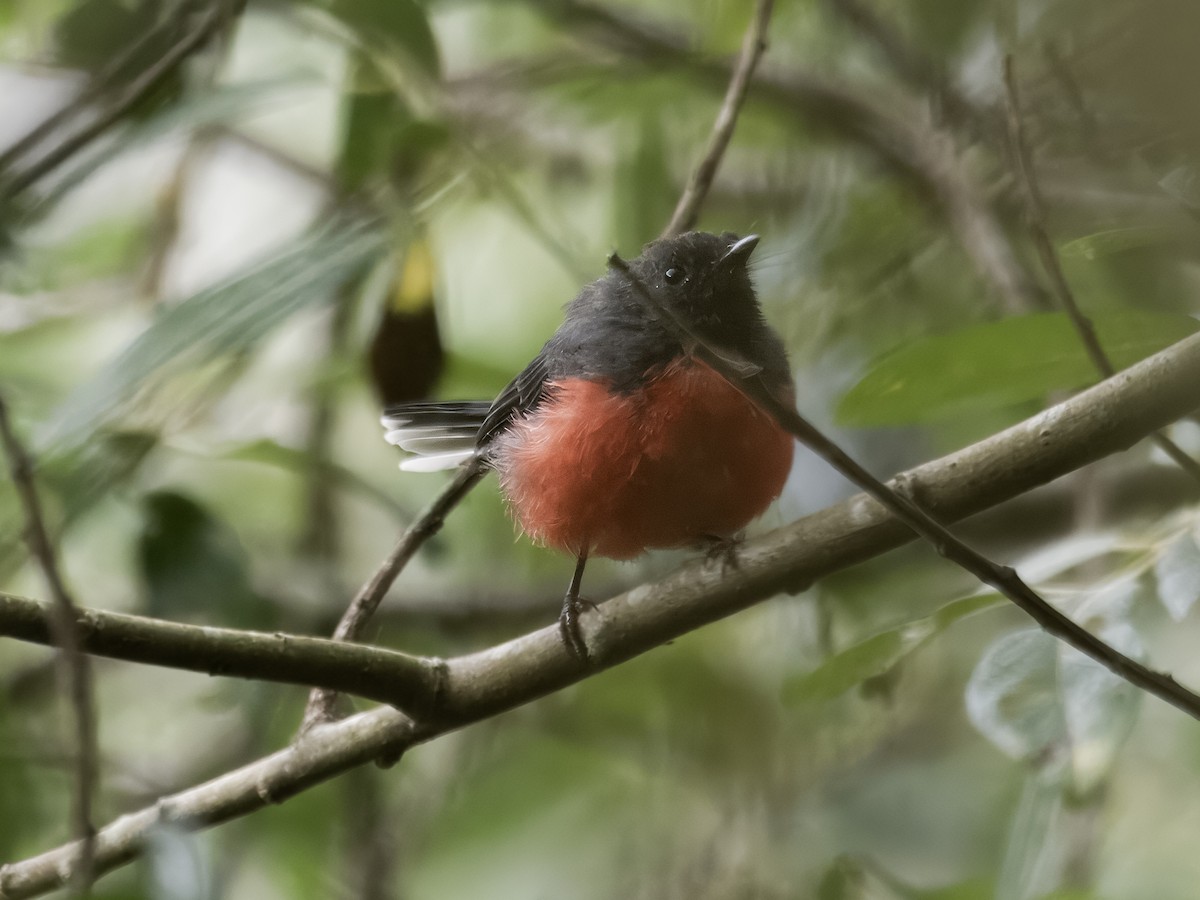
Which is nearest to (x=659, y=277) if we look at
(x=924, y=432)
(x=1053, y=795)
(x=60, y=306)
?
(x=924, y=432)

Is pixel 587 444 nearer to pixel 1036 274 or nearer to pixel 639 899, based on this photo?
pixel 639 899

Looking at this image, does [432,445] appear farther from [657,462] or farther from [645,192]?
[657,462]

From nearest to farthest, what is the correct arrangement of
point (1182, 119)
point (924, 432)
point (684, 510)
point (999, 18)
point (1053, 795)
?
point (1182, 119) → point (1053, 795) → point (684, 510) → point (999, 18) → point (924, 432)

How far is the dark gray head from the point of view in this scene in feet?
11.7

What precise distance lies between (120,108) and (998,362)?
8.12ft

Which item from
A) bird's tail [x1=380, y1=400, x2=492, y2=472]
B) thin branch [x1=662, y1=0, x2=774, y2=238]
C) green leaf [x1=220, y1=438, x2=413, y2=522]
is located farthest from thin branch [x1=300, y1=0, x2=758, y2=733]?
bird's tail [x1=380, y1=400, x2=492, y2=472]

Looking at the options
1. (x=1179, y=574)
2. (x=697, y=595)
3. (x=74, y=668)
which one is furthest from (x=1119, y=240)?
(x=74, y=668)

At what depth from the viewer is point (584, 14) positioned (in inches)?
185

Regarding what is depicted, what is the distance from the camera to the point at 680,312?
373 centimetres

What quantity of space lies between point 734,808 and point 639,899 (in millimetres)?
476

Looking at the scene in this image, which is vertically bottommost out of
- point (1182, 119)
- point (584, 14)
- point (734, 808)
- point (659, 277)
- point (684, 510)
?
point (1182, 119)

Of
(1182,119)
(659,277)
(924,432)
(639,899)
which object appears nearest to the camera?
(1182,119)

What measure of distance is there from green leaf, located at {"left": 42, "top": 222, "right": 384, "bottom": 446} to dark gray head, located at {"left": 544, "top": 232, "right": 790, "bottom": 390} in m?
0.75

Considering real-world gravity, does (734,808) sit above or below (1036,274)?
below
